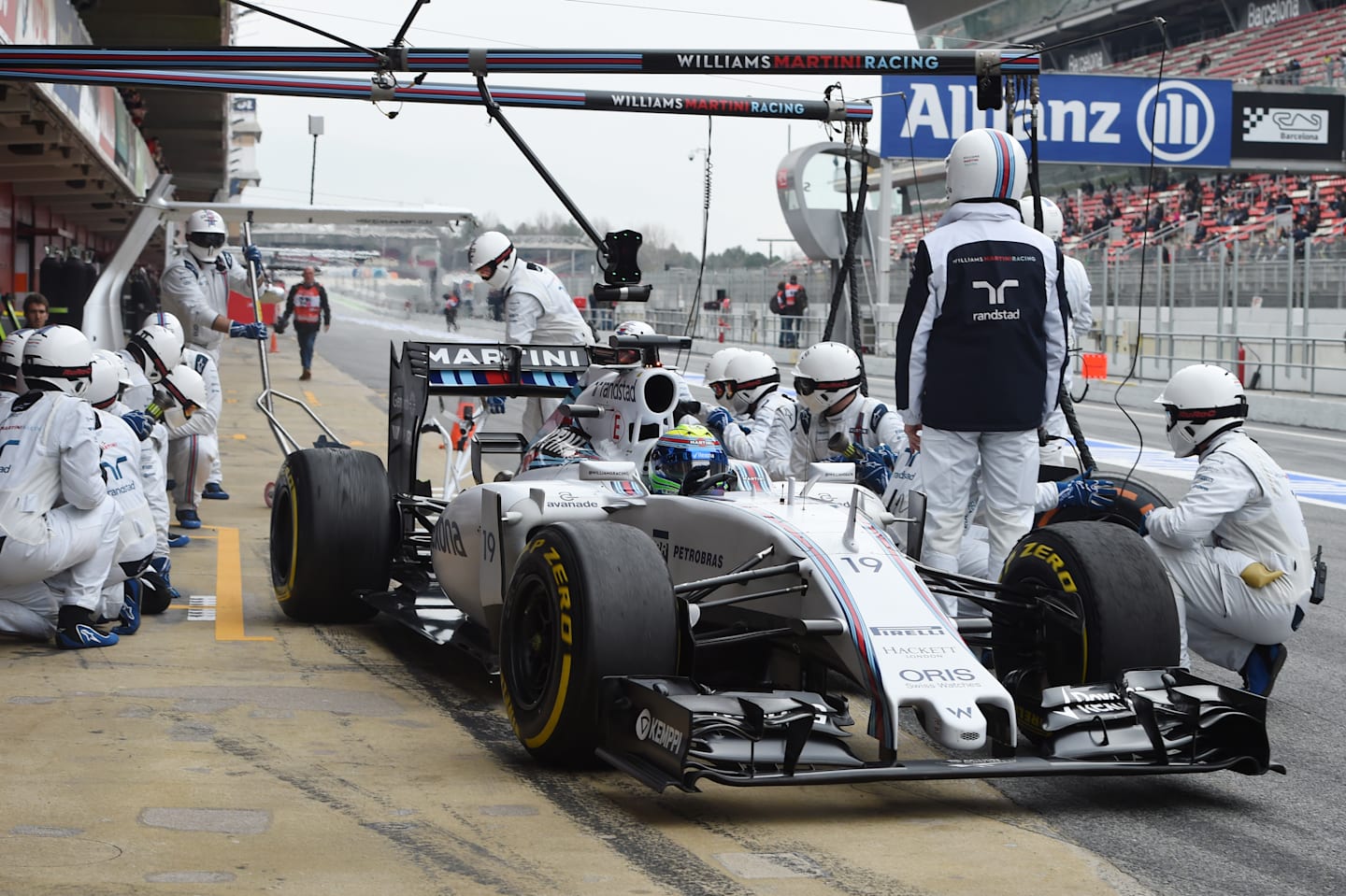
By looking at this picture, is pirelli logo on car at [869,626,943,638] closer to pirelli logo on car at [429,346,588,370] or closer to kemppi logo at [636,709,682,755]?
kemppi logo at [636,709,682,755]

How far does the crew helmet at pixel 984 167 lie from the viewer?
658cm

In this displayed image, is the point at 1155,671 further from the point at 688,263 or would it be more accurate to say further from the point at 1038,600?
the point at 688,263

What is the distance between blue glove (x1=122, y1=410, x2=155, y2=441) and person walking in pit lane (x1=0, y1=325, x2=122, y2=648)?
1.04m

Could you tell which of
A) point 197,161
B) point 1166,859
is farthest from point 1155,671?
point 197,161

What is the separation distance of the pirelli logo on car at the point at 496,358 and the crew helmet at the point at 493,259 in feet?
9.44

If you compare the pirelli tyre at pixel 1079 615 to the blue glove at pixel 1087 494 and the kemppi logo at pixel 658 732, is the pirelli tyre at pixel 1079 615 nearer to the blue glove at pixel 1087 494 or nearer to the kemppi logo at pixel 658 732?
the kemppi logo at pixel 658 732

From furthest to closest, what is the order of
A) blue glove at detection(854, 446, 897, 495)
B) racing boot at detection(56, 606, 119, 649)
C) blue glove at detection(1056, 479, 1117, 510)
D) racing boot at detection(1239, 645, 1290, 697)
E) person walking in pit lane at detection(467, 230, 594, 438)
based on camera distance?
person walking in pit lane at detection(467, 230, 594, 438) < blue glove at detection(854, 446, 897, 495) < blue glove at detection(1056, 479, 1117, 510) < racing boot at detection(56, 606, 119, 649) < racing boot at detection(1239, 645, 1290, 697)

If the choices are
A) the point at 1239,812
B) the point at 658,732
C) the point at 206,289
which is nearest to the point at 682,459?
the point at 658,732

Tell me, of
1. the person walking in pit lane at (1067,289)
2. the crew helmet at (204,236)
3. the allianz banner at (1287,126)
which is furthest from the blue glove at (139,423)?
the allianz banner at (1287,126)

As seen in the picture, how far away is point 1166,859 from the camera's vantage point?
174 inches

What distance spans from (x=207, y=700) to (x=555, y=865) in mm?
2376

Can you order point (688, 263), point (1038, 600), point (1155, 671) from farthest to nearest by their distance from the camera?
1. point (688, 263)
2. point (1038, 600)
3. point (1155, 671)

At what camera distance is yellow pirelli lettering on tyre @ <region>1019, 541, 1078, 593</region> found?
541 centimetres

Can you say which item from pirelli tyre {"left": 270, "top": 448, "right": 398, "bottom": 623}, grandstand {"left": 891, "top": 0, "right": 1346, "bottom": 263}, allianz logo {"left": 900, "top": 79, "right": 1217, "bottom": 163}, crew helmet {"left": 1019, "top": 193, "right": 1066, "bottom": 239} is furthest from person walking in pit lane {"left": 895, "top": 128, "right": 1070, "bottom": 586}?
allianz logo {"left": 900, "top": 79, "right": 1217, "bottom": 163}
